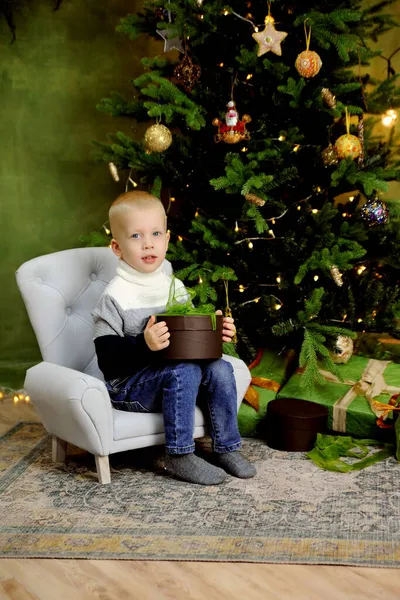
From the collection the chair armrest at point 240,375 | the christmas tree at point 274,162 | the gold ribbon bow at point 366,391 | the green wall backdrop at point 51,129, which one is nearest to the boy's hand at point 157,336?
the chair armrest at point 240,375

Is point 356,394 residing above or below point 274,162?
Answer: below

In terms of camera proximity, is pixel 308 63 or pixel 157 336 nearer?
pixel 157 336

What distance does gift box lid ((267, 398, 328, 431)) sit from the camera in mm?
2557

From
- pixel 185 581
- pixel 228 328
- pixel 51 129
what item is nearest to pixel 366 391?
pixel 228 328

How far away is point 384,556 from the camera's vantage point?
5.86 ft

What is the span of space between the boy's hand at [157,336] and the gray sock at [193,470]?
0.38m

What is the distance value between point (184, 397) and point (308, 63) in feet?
4.34

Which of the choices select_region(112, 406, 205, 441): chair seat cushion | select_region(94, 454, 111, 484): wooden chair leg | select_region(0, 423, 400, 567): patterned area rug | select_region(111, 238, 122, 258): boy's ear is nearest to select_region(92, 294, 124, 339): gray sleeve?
select_region(111, 238, 122, 258): boy's ear

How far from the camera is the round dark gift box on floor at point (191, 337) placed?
2.17 metres

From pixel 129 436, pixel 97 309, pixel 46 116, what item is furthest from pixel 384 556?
pixel 46 116

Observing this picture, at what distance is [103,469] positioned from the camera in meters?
2.31

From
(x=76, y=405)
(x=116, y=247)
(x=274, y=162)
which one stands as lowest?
(x=76, y=405)

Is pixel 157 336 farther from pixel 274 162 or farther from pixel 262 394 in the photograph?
pixel 274 162

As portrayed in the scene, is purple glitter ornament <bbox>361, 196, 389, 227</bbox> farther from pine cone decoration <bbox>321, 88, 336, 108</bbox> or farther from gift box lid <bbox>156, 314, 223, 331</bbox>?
gift box lid <bbox>156, 314, 223, 331</bbox>
